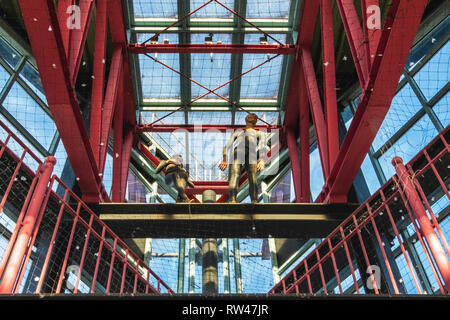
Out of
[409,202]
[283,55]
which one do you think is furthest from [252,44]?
[409,202]

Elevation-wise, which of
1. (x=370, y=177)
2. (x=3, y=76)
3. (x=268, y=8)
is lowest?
(x=370, y=177)

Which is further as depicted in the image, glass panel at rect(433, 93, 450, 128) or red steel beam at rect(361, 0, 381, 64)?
glass panel at rect(433, 93, 450, 128)

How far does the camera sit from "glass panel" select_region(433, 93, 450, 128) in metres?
9.27

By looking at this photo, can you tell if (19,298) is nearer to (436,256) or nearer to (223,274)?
(436,256)

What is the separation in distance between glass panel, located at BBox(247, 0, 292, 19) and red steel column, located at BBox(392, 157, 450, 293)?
27.1ft

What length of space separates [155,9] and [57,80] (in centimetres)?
740

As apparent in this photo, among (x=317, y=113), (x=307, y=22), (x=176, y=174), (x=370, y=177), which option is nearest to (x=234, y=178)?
(x=176, y=174)

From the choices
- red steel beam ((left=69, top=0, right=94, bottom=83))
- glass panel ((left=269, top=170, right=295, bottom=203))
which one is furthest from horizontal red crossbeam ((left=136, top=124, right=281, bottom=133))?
red steel beam ((left=69, top=0, right=94, bottom=83))

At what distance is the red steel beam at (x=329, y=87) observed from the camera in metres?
9.37

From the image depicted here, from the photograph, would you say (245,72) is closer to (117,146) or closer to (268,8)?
(268,8)

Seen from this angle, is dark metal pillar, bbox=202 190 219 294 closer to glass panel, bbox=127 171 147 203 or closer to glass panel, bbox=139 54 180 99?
glass panel, bbox=127 171 147 203

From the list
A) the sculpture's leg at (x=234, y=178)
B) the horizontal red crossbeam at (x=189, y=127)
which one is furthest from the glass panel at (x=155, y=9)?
the sculpture's leg at (x=234, y=178)

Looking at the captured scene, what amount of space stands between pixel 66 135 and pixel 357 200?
22.4 ft

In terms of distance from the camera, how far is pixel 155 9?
44.8 ft
